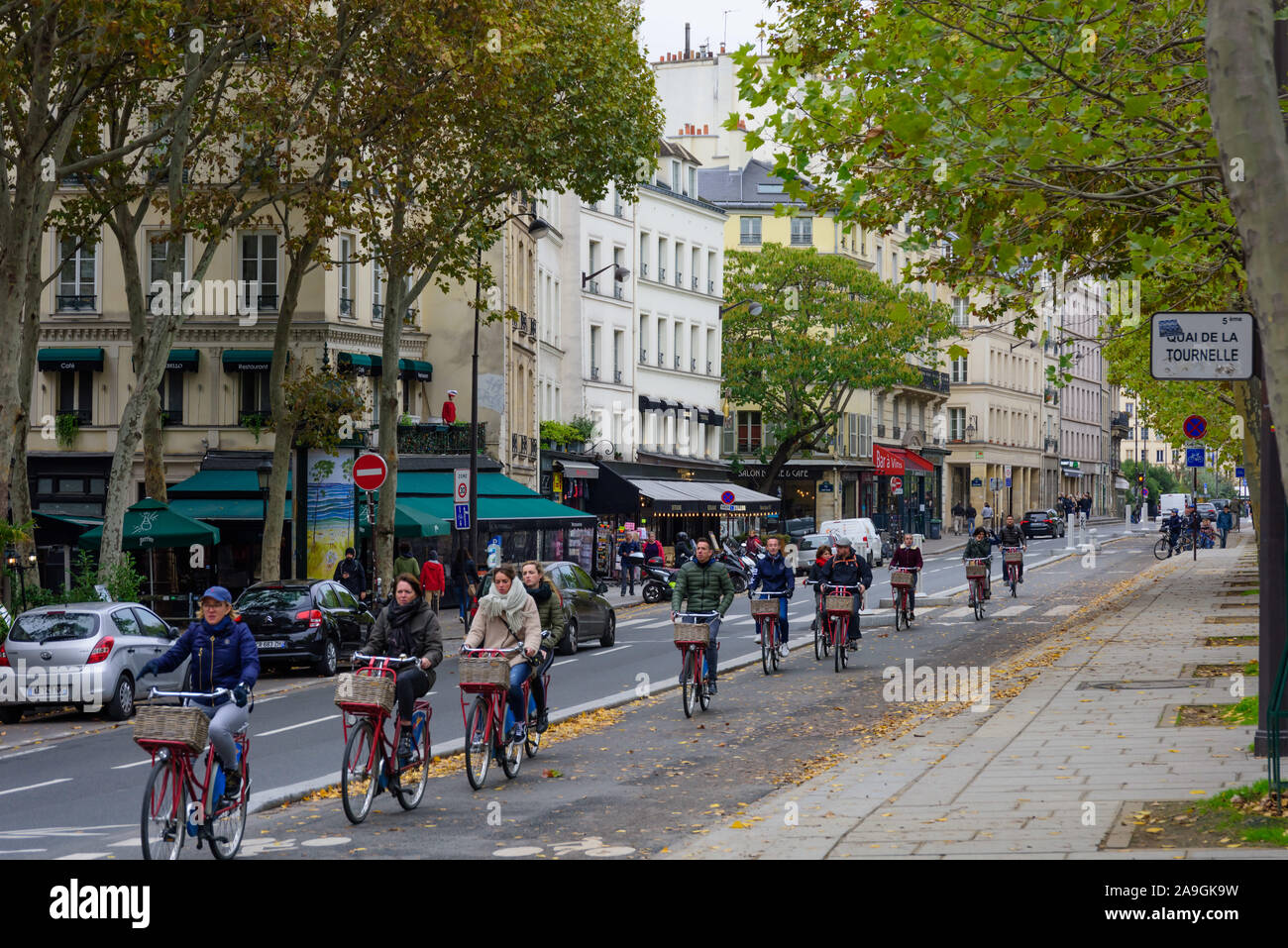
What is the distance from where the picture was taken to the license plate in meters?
20.5

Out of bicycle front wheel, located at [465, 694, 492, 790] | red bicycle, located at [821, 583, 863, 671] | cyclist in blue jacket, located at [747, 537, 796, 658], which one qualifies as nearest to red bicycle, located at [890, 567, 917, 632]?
red bicycle, located at [821, 583, 863, 671]

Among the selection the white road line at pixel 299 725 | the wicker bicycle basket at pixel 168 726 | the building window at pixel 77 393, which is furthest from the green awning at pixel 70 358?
the wicker bicycle basket at pixel 168 726

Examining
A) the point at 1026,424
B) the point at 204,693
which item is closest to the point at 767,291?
the point at 1026,424

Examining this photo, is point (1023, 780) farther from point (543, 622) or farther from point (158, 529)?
point (158, 529)

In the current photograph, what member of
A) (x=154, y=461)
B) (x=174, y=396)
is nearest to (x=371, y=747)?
(x=154, y=461)

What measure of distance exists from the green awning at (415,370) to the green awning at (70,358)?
7.40m

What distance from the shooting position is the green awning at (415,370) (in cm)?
4481

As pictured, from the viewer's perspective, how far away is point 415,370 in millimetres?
45094

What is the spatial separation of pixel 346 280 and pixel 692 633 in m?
26.6

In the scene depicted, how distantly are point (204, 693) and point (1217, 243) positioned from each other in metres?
10.8

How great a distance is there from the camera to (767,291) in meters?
70.6

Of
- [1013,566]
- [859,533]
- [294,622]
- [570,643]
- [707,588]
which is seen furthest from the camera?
[859,533]

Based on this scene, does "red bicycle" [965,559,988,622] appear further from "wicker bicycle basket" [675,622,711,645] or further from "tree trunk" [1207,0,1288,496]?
"tree trunk" [1207,0,1288,496]
